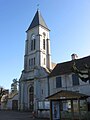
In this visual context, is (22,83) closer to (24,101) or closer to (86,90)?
(24,101)

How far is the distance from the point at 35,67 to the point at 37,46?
5.89 m

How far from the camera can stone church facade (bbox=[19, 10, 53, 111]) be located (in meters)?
45.6

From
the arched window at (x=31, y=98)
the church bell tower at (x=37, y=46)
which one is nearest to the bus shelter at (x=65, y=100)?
the arched window at (x=31, y=98)

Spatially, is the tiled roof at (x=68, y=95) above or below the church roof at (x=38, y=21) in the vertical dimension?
below

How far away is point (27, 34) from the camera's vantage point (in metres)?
55.2

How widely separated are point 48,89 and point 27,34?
61.6 feet

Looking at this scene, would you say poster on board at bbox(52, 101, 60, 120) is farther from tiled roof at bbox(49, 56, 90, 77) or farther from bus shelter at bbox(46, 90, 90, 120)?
tiled roof at bbox(49, 56, 90, 77)

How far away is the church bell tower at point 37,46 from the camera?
161 ft

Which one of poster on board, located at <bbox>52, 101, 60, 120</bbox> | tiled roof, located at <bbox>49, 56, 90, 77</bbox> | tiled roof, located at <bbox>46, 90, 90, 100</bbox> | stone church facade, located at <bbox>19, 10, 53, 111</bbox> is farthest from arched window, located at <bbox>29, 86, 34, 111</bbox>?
tiled roof, located at <bbox>46, 90, 90, 100</bbox>

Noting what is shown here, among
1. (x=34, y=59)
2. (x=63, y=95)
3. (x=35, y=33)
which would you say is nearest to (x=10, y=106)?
(x=34, y=59)

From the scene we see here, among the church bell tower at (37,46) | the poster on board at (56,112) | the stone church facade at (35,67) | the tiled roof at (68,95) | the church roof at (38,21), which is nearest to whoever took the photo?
the tiled roof at (68,95)

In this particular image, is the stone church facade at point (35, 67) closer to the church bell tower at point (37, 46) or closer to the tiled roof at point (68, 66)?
the church bell tower at point (37, 46)

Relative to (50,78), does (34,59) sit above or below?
above

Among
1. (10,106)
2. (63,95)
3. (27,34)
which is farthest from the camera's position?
(10,106)
